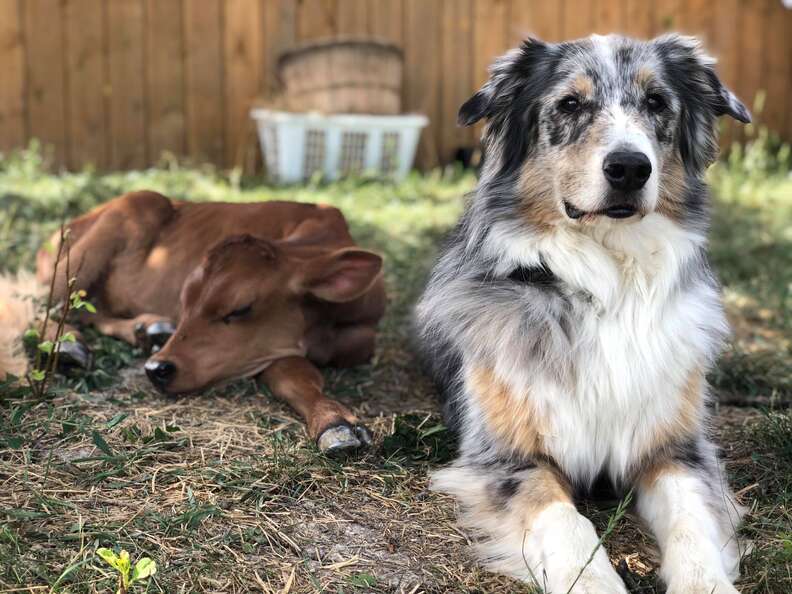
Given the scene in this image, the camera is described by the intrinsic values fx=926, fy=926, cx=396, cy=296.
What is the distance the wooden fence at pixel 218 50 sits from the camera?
8508 millimetres

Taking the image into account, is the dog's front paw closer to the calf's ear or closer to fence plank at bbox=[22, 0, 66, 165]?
the calf's ear

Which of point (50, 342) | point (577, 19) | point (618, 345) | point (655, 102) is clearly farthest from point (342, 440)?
point (577, 19)

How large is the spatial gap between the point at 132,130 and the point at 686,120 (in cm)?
673

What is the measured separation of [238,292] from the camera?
3738mm

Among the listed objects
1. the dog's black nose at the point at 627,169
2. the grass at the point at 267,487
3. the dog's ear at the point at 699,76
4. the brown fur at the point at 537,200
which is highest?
the dog's ear at the point at 699,76

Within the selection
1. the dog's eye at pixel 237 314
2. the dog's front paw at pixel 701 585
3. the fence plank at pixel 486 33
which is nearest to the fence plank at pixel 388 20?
the fence plank at pixel 486 33

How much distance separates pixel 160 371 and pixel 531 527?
170 cm

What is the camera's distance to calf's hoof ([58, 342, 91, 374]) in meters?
3.85

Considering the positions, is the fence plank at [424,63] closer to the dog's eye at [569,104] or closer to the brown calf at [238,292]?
the brown calf at [238,292]

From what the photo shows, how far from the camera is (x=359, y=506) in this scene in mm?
2918

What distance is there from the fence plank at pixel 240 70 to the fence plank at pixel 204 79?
75mm

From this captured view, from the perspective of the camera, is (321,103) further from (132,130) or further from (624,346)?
(624,346)

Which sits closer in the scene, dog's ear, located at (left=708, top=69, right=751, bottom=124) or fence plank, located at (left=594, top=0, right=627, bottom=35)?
dog's ear, located at (left=708, top=69, right=751, bottom=124)

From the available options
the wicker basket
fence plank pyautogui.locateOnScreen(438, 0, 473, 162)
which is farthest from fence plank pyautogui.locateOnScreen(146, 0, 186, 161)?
fence plank pyautogui.locateOnScreen(438, 0, 473, 162)
